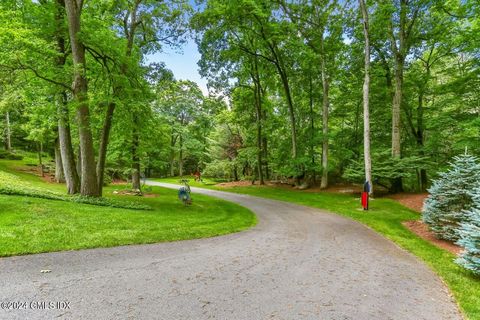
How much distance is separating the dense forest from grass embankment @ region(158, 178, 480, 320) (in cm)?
183

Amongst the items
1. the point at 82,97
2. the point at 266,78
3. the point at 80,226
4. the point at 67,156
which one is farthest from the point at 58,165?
the point at 266,78

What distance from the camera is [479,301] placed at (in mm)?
4133

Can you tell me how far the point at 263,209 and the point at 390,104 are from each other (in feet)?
43.8

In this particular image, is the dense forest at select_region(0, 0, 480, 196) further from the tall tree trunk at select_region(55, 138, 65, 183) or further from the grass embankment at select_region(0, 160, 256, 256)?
→ the grass embankment at select_region(0, 160, 256, 256)

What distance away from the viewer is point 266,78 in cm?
2397


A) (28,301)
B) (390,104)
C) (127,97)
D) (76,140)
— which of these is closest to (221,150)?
(76,140)

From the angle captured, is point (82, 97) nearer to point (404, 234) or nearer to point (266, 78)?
point (404, 234)

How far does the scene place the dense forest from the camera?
10547 mm

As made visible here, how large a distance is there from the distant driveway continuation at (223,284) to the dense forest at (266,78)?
654cm

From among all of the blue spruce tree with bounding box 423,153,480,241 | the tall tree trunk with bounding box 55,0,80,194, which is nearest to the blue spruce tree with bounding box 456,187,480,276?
the blue spruce tree with bounding box 423,153,480,241

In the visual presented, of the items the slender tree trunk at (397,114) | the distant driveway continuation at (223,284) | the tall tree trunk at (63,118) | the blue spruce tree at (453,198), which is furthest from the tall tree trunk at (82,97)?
the slender tree trunk at (397,114)

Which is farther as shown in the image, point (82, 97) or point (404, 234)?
point (82, 97)

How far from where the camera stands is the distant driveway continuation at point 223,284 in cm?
336

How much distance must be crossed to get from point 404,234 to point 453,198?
168 centimetres
